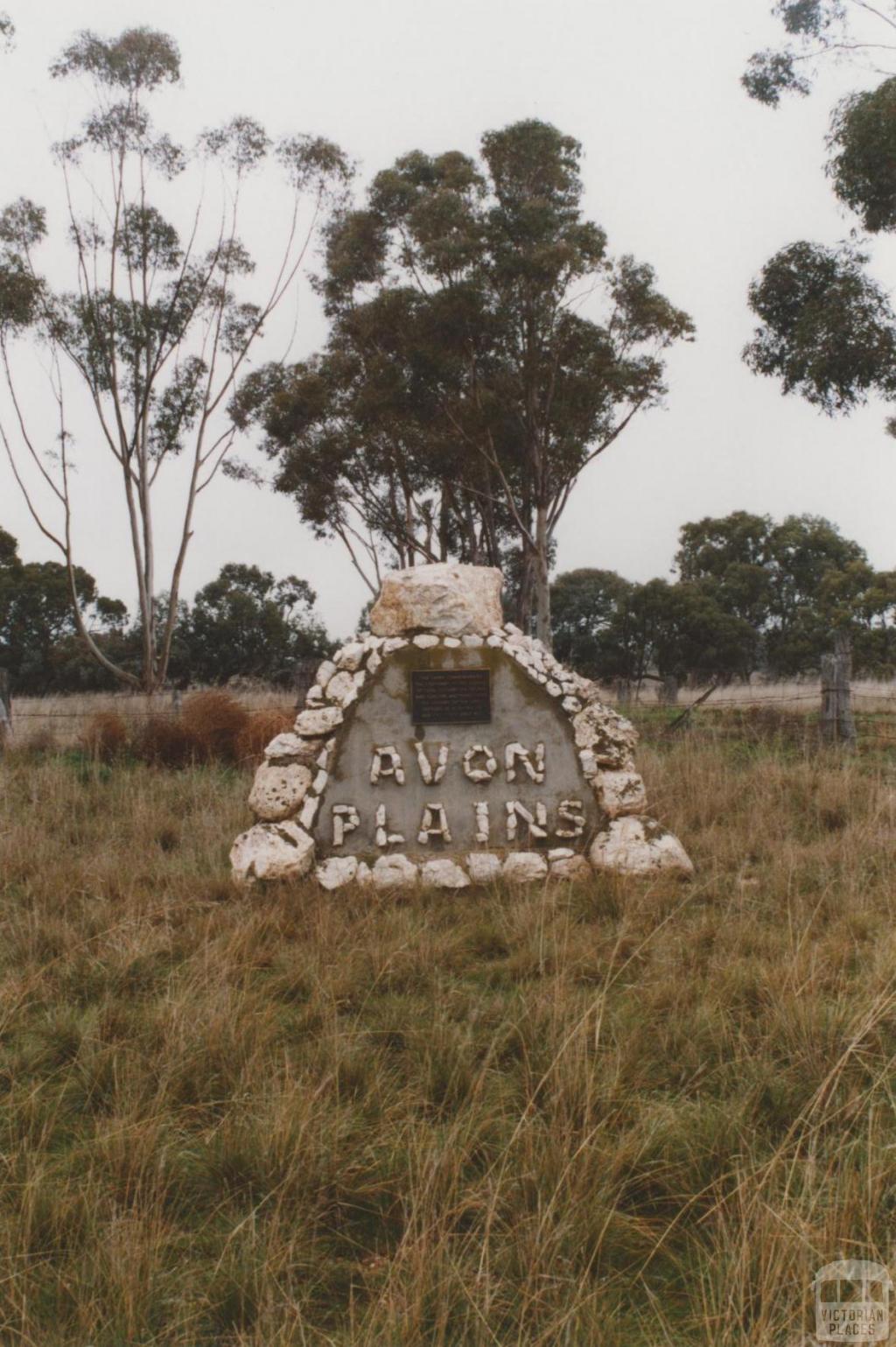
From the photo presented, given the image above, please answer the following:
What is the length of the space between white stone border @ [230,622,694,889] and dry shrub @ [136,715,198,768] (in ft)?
17.3

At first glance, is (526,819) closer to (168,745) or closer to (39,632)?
(168,745)

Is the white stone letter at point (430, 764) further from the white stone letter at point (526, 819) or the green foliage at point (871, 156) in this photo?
the green foliage at point (871, 156)

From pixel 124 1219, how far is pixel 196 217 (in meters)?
21.1

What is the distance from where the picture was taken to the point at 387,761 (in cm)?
523

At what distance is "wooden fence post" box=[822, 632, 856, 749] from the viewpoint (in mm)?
10164

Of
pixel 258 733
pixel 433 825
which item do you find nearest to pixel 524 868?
pixel 433 825

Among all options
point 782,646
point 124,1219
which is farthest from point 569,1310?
point 782,646

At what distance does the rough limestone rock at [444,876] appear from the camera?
16.4 feet

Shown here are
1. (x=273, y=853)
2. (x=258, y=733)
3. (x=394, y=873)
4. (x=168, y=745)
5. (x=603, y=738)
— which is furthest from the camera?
(x=258, y=733)

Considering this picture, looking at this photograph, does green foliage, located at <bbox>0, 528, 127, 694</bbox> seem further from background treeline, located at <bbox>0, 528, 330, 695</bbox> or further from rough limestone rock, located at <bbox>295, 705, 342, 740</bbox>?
rough limestone rock, located at <bbox>295, 705, 342, 740</bbox>

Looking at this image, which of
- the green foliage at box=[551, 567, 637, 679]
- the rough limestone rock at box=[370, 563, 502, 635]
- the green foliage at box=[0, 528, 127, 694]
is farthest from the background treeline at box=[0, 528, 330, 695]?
the rough limestone rock at box=[370, 563, 502, 635]

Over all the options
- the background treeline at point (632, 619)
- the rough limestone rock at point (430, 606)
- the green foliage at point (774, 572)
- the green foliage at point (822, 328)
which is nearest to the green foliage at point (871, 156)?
the green foliage at point (822, 328)

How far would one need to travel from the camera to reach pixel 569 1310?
1.66 m

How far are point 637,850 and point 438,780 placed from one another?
128 cm
